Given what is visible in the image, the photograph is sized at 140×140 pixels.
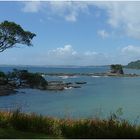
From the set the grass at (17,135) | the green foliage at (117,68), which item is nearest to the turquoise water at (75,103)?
the grass at (17,135)

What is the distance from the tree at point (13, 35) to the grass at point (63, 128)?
14099 mm

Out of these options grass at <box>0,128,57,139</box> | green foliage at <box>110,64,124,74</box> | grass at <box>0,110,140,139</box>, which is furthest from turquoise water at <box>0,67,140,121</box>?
green foliage at <box>110,64,124,74</box>

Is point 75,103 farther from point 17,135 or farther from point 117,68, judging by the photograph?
point 117,68

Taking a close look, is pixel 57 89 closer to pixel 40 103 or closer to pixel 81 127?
pixel 40 103

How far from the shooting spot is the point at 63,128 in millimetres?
8188

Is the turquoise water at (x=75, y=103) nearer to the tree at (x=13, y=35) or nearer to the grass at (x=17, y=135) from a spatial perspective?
the tree at (x=13, y=35)

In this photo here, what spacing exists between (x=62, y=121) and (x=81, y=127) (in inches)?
21.5

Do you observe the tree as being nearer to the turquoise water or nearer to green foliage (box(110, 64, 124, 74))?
the turquoise water

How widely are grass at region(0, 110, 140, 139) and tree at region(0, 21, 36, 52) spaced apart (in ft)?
46.3

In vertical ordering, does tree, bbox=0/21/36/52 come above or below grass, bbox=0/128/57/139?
above

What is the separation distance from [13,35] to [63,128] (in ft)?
52.0

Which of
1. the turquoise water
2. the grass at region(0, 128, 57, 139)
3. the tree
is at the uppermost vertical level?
the tree

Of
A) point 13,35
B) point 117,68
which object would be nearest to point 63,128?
point 13,35

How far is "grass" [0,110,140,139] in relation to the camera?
7941mm
